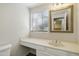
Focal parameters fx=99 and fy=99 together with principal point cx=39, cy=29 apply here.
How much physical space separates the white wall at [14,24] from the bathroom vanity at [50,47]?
0.11 m

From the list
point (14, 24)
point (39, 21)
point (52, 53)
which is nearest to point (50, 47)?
point (52, 53)

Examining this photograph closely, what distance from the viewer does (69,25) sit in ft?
5.02

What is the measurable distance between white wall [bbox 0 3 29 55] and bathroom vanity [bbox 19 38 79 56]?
0.37ft

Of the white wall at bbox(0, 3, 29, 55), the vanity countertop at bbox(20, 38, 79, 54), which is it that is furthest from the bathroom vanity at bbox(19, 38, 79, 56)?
the white wall at bbox(0, 3, 29, 55)

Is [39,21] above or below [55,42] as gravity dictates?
above

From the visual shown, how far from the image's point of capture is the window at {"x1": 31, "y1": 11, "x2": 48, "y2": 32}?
1.51 m

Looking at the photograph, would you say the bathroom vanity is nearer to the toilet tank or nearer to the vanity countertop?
the vanity countertop

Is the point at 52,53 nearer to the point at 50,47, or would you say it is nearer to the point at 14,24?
the point at 50,47

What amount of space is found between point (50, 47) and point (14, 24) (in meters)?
0.62

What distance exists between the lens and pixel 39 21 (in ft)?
4.99

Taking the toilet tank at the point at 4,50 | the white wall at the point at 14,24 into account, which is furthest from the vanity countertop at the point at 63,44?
the toilet tank at the point at 4,50

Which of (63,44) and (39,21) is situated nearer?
(63,44)

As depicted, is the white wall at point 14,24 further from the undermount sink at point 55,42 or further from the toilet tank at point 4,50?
the undermount sink at point 55,42

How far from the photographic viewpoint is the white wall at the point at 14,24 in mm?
1388
